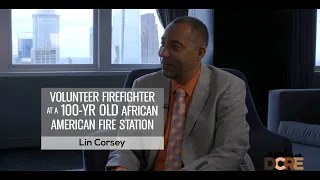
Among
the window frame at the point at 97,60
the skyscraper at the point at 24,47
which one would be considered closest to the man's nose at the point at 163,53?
the window frame at the point at 97,60

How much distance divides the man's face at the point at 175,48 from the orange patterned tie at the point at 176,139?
88 millimetres

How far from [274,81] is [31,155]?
2005mm

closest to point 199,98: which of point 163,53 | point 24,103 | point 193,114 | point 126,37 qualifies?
point 193,114

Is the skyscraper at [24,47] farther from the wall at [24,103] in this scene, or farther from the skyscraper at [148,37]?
the skyscraper at [148,37]

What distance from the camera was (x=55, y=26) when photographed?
359 cm

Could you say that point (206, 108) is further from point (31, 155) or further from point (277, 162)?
point (31, 155)

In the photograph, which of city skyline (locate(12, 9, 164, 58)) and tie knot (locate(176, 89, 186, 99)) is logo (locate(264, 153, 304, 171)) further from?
city skyline (locate(12, 9, 164, 58))

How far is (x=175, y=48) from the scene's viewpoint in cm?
106

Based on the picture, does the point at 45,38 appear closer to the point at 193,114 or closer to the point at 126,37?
the point at 126,37

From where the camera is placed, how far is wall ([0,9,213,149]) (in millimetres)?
3457

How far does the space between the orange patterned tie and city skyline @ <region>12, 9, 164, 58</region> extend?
2.57 m

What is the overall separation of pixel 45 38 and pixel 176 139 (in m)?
2.77

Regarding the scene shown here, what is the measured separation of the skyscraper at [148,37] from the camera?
379 centimetres
